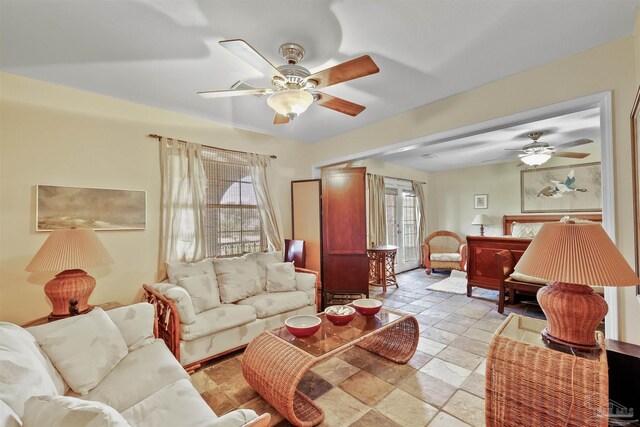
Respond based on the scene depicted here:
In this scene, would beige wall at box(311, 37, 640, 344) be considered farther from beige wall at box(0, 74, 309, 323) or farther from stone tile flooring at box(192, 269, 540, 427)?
beige wall at box(0, 74, 309, 323)

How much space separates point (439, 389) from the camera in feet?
6.80

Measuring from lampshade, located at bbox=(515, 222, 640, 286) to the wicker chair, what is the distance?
441cm

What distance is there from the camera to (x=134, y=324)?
76.0 inches

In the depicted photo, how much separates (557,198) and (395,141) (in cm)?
449

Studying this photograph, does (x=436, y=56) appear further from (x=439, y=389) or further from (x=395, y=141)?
(x=439, y=389)

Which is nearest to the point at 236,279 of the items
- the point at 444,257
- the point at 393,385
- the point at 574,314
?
the point at 393,385

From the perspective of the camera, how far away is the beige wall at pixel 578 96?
185 cm

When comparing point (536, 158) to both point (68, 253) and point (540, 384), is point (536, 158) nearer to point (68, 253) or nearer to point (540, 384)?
point (540, 384)

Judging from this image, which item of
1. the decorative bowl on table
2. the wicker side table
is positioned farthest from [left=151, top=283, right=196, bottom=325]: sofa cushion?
the wicker side table

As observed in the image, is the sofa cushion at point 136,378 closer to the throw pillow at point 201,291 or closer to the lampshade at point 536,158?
the throw pillow at point 201,291

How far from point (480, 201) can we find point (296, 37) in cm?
619

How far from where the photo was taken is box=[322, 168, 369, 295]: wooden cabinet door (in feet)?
12.8

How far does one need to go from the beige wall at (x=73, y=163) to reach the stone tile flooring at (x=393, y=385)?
1.45m

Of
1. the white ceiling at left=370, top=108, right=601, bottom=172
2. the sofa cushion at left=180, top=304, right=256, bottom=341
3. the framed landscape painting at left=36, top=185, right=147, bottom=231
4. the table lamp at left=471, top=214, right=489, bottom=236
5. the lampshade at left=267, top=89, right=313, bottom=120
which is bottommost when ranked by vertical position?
the sofa cushion at left=180, top=304, right=256, bottom=341
